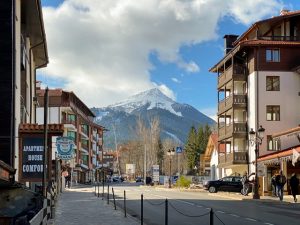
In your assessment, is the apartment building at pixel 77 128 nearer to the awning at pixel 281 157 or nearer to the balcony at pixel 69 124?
the balcony at pixel 69 124

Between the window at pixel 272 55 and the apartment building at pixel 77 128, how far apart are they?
94.3 ft

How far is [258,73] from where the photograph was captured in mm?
56000

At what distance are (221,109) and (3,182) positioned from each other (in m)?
55.3

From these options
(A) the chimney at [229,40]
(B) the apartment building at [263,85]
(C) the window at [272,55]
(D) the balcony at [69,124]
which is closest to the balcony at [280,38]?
(B) the apartment building at [263,85]

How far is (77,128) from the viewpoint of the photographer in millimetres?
102000

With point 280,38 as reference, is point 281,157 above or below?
below

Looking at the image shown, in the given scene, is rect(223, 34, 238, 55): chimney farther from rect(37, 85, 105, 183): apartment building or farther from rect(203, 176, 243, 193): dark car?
rect(37, 85, 105, 183): apartment building

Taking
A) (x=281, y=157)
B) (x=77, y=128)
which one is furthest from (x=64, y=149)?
(x=77, y=128)

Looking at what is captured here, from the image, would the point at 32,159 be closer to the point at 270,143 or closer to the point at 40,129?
the point at 40,129

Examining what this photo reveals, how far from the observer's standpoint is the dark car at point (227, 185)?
5009 cm

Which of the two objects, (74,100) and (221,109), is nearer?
(221,109)

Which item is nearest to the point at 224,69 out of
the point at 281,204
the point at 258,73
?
the point at 258,73

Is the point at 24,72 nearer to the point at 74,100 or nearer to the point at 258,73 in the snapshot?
the point at 258,73

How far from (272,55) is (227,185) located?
14.4m
